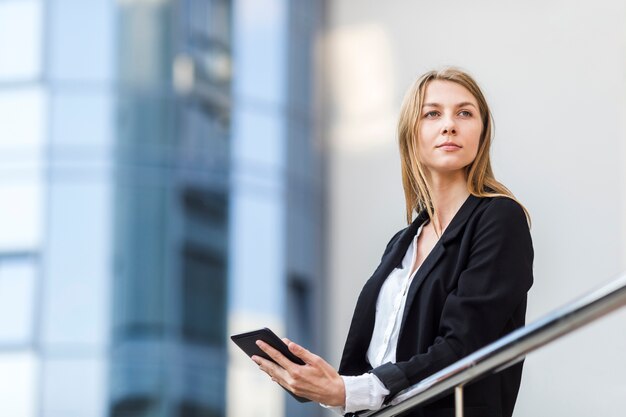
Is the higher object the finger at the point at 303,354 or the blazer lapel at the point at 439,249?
the blazer lapel at the point at 439,249

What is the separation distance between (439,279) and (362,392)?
1.06 ft

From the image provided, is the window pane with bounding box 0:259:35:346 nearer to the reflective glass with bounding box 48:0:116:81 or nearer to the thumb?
the reflective glass with bounding box 48:0:116:81

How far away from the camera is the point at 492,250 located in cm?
265

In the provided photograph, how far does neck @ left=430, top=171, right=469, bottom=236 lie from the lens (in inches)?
114

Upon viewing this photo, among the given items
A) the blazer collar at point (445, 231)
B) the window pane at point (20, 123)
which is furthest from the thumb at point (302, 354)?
the window pane at point (20, 123)

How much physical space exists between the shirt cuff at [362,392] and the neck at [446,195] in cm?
47

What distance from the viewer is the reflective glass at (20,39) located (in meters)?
12.4

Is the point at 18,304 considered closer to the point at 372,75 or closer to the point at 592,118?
the point at 372,75

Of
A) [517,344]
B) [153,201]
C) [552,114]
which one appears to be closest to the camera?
[517,344]

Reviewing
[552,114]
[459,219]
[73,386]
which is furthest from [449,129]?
[73,386]

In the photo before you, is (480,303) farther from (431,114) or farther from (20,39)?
(20,39)

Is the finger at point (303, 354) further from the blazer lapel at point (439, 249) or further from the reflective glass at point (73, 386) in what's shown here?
the reflective glass at point (73, 386)

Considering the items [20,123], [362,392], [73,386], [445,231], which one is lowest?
[73,386]

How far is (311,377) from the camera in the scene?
8.43 feet
